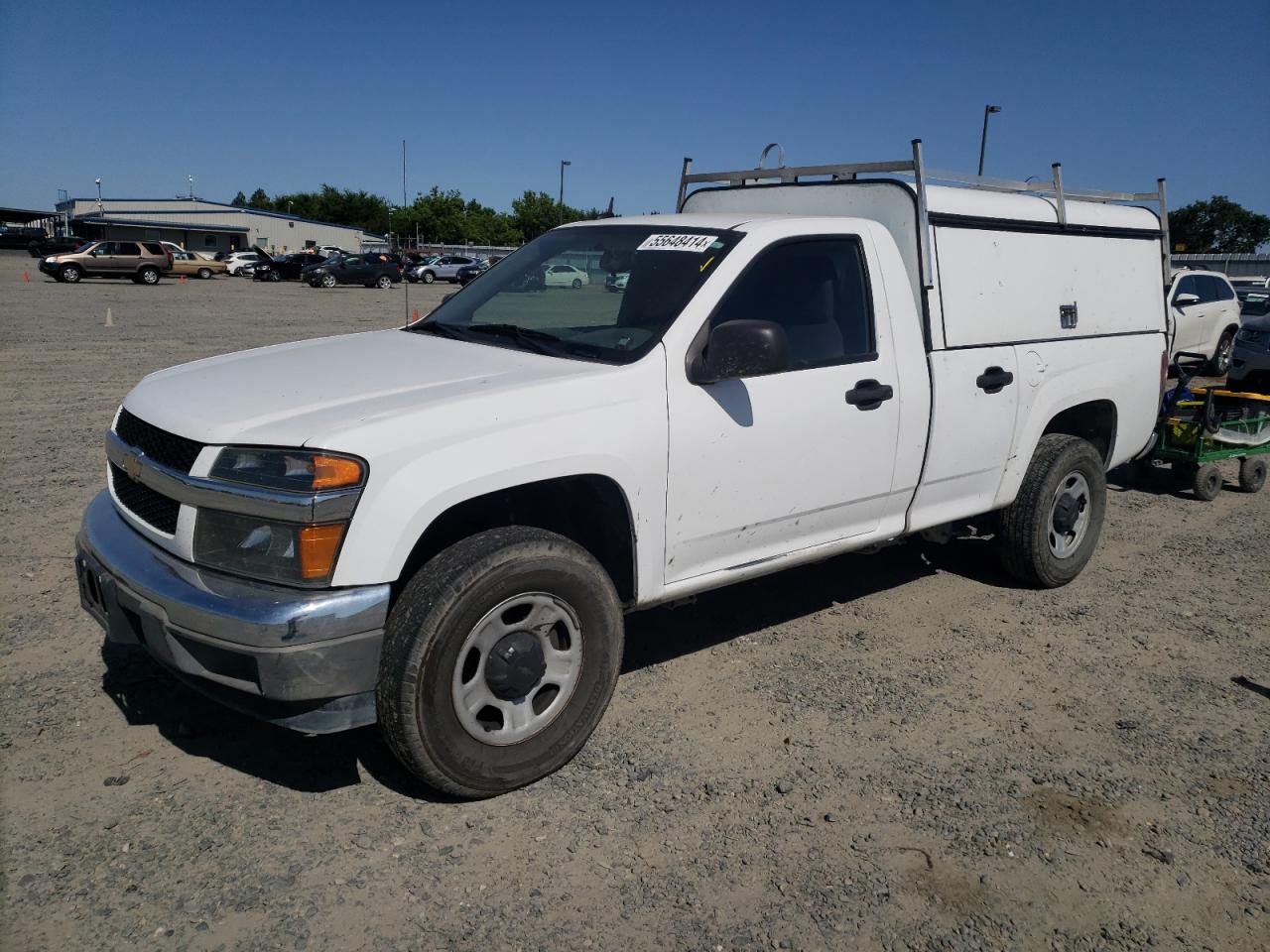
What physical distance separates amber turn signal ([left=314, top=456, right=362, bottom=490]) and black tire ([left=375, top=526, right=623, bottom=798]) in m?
0.41

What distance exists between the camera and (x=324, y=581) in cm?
299

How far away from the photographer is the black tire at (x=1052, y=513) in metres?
5.40

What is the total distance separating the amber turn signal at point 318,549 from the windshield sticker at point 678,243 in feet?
6.31

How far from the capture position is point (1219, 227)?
66.0 metres

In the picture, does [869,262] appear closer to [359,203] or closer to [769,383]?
[769,383]

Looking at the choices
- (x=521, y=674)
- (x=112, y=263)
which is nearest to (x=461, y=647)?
(x=521, y=674)

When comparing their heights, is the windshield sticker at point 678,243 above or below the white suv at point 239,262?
below

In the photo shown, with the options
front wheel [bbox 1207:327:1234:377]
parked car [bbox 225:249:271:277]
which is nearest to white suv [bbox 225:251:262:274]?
parked car [bbox 225:249:271:277]

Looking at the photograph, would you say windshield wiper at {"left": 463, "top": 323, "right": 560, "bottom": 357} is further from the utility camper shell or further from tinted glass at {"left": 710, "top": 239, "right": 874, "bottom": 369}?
the utility camper shell

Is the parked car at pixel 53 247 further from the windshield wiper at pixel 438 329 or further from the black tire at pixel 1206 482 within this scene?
the black tire at pixel 1206 482

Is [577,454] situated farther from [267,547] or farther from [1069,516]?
[1069,516]

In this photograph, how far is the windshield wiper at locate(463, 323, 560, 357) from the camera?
402cm

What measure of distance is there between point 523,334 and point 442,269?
5075 cm

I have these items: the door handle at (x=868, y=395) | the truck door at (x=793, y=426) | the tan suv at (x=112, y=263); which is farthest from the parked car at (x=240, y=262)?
the door handle at (x=868, y=395)
